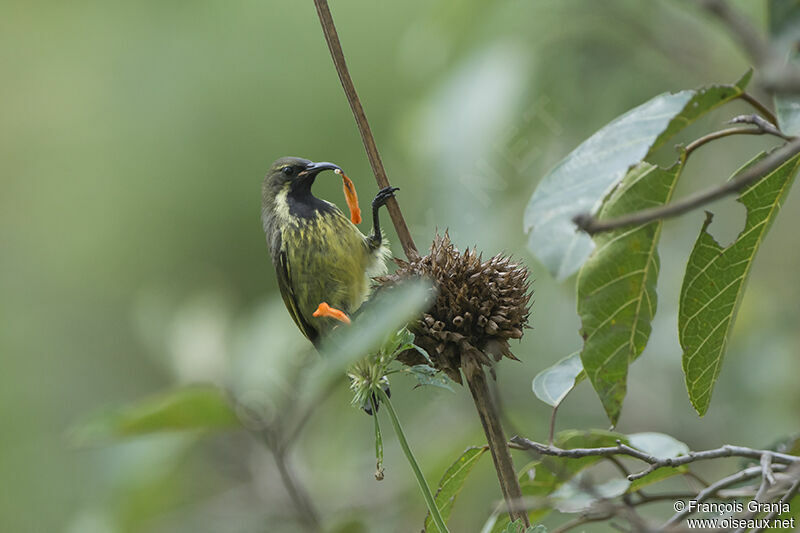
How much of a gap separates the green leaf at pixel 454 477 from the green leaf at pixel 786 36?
675 mm

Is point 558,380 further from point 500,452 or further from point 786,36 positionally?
point 786,36

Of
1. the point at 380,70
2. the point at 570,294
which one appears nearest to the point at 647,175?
the point at 570,294

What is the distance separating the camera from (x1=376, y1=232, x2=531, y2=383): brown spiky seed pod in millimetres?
1235

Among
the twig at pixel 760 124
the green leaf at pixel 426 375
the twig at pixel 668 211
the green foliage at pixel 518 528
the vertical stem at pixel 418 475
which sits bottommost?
the green foliage at pixel 518 528

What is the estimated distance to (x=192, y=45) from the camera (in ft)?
25.7

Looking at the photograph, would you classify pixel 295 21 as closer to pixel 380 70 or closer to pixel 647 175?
pixel 380 70

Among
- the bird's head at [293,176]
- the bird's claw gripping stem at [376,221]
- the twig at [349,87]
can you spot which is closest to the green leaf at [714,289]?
the twig at [349,87]

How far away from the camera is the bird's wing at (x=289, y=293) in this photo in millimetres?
2709

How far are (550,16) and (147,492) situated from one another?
1.66 m

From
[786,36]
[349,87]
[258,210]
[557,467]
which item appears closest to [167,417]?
[557,467]

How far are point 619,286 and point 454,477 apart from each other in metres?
0.43

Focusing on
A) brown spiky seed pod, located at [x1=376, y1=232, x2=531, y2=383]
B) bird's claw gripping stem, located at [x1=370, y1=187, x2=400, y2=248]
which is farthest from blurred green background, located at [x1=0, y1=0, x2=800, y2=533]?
brown spiky seed pod, located at [x1=376, y1=232, x2=531, y2=383]

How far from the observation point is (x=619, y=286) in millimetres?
1283

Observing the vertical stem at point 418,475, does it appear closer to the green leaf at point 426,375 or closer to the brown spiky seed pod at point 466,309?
the green leaf at point 426,375
